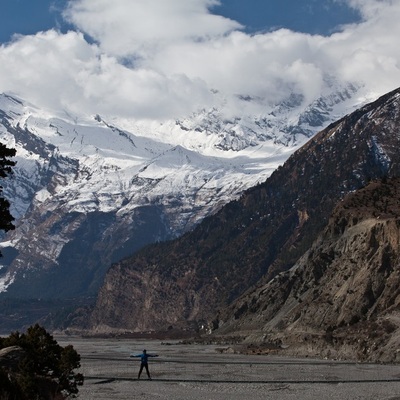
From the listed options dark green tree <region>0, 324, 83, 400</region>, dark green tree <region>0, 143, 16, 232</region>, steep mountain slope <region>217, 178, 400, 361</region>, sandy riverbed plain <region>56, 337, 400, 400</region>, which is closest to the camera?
dark green tree <region>0, 143, 16, 232</region>

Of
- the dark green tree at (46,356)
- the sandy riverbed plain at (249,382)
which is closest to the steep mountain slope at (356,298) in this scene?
the sandy riverbed plain at (249,382)

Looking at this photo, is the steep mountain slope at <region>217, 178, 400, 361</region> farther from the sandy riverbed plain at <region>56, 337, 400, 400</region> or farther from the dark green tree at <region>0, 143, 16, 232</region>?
the dark green tree at <region>0, 143, 16, 232</region>

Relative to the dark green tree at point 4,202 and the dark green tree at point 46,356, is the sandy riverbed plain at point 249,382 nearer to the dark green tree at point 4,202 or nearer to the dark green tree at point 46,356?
the dark green tree at point 46,356

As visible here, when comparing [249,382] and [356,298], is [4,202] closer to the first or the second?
Result: [249,382]

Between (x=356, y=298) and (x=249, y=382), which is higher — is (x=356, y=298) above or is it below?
above

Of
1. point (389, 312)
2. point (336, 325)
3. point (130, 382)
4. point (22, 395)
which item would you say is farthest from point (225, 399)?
point (336, 325)

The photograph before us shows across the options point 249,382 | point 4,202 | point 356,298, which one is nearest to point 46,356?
point 4,202

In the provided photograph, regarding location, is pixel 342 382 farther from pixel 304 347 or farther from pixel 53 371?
pixel 304 347

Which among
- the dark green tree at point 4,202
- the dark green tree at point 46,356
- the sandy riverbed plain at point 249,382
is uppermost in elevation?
the dark green tree at point 4,202

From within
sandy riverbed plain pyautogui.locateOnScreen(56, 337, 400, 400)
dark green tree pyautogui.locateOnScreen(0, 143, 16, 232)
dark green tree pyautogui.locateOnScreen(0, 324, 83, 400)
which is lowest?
sandy riverbed plain pyautogui.locateOnScreen(56, 337, 400, 400)

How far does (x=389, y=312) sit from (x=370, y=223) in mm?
44223

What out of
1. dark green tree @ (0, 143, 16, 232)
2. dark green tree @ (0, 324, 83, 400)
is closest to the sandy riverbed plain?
dark green tree @ (0, 324, 83, 400)

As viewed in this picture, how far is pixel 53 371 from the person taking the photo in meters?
56.6

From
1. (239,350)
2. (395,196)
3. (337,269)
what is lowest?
(239,350)
